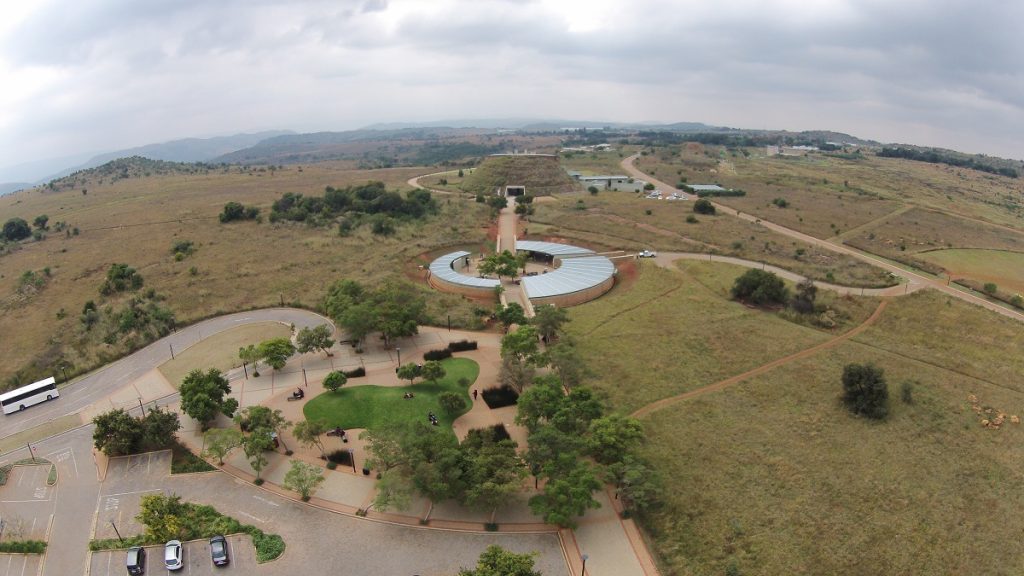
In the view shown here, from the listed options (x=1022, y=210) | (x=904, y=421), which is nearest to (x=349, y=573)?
(x=904, y=421)

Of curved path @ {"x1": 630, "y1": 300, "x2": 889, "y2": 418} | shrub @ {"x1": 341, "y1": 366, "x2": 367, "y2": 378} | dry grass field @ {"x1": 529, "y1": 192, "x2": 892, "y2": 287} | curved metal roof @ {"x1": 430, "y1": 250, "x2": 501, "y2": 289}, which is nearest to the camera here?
curved path @ {"x1": 630, "y1": 300, "x2": 889, "y2": 418}

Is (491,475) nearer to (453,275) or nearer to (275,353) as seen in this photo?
(275,353)

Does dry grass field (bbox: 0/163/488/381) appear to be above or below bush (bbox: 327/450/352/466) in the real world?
above

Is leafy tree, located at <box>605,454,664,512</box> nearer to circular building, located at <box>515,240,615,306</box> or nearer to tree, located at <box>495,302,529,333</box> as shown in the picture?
tree, located at <box>495,302,529,333</box>

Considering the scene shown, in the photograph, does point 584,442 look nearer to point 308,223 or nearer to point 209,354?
point 209,354

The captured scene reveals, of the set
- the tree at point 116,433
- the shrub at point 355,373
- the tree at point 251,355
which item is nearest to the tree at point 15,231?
the tree at point 251,355

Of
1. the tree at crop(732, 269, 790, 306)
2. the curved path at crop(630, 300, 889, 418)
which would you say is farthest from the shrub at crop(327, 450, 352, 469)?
the tree at crop(732, 269, 790, 306)
